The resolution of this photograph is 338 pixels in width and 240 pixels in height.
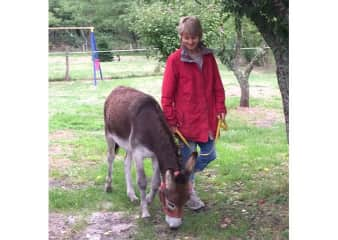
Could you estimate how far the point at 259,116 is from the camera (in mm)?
7012

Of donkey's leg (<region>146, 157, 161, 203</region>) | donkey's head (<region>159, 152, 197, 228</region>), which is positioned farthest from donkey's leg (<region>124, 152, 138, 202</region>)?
donkey's head (<region>159, 152, 197, 228</region>)

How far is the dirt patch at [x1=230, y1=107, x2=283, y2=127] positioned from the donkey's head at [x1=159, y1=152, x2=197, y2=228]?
123 inches

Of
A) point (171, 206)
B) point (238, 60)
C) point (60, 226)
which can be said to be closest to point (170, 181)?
point (171, 206)

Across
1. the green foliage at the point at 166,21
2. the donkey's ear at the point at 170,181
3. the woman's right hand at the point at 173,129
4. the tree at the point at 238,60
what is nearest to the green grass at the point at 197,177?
the donkey's ear at the point at 170,181

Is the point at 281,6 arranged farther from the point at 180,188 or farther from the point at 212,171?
the point at 212,171

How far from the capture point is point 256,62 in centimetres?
781

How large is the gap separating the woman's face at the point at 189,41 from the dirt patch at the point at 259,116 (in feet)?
10.1

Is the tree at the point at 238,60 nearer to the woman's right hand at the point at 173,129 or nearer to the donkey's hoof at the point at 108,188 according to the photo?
the donkey's hoof at the point at 108,188

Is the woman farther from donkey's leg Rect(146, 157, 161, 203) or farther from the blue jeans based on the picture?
donkey's leg Rect(146, 157, 161, 203)

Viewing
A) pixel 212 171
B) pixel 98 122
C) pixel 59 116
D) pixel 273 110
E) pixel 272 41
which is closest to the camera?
pixel 272 41

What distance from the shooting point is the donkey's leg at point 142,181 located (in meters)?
3.71

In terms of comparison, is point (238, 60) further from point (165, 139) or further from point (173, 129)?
point (165, 139)
